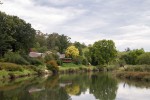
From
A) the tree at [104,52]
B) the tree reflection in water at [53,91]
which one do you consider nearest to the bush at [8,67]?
the tree reflection in water at [53,91]

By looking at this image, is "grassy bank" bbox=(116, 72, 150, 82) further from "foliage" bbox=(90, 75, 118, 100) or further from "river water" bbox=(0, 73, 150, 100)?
"foliage" bbox=(90, 75, 118, 100)

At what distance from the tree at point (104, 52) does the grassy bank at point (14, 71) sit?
4072 centimetres

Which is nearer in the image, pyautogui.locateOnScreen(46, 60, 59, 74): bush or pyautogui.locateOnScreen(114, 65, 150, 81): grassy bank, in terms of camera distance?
pyautogui.locateOnScreen(114, 65, 150, 81): grassy bank

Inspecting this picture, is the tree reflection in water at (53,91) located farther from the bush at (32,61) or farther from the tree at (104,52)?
the tree at (104,52)

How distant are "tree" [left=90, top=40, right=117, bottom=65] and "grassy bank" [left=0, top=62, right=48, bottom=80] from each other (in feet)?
134

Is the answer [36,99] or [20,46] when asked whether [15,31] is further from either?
[36,99]

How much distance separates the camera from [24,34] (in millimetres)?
72625

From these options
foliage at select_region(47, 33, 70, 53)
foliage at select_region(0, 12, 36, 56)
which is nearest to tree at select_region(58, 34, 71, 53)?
foliage at select_region(47, 33, 70, 53)

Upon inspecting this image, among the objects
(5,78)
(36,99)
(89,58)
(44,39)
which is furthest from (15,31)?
(44,39)

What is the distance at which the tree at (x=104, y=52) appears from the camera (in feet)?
334

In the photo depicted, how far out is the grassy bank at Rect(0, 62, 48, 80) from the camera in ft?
161

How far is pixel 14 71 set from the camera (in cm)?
5444

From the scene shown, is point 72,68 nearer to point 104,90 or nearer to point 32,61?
point 32,61

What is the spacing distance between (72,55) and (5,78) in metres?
54.2
